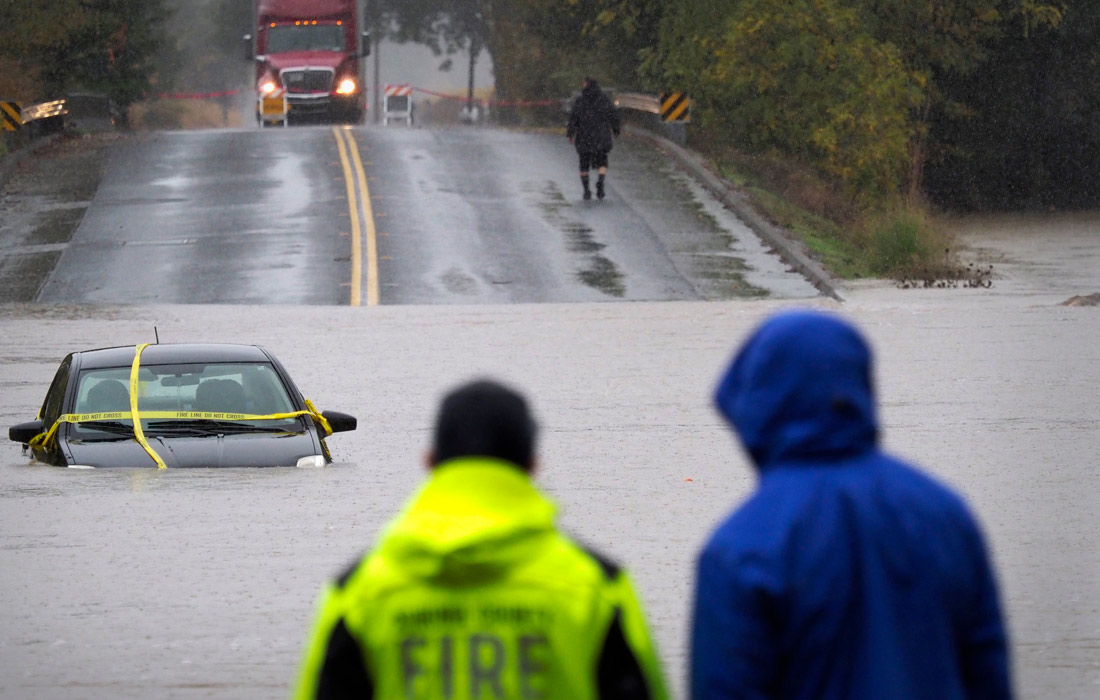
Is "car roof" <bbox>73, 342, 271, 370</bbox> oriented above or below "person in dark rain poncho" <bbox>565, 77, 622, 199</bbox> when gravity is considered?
above

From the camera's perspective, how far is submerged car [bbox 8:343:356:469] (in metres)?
11.4

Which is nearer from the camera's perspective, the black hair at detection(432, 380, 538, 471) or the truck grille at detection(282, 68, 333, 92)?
the black hair at detection(432, 380, 538, 471)

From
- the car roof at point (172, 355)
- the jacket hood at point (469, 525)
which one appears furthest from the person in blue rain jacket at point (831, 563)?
the car roof at point (172, 355)

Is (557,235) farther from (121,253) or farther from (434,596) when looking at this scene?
(434,596)

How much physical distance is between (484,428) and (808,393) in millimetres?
553

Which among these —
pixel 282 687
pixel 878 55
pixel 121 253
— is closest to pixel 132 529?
pixel 282 687

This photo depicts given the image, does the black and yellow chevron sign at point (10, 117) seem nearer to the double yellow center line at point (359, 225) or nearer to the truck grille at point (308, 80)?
the double yellow center line at point (359, 225)

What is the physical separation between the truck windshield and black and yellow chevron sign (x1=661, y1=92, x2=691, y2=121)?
1068cm

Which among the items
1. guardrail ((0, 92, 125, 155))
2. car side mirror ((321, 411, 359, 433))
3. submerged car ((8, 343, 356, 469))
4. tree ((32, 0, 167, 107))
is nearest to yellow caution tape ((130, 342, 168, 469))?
submerged car ((8, 343, 356, 469))

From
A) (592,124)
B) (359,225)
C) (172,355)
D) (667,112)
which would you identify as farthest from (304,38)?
(172,355)

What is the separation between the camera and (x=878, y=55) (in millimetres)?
32500

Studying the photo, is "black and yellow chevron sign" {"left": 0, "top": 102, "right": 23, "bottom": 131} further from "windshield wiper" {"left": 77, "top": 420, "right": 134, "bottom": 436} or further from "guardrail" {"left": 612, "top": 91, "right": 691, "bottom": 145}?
"windshield wiper" {"left": 77, "top": 420, "right": 134, "bottom": 436}

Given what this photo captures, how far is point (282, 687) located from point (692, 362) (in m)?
11.8

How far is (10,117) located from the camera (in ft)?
112
